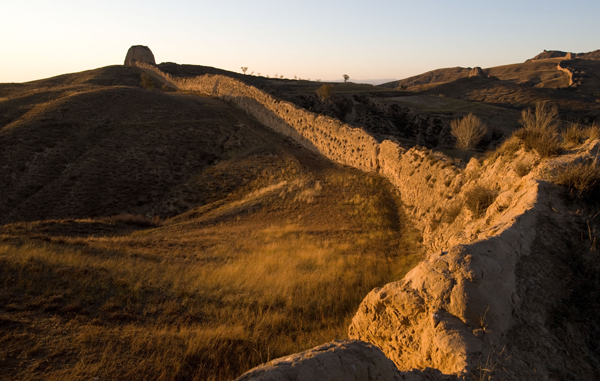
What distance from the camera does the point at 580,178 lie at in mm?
5246

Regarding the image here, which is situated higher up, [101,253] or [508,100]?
[508,100]

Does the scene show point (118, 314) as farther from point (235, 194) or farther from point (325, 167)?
point (325, 167)

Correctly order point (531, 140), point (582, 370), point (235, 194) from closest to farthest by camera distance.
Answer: point (582, 370), point (531, 140), point (235, 194)

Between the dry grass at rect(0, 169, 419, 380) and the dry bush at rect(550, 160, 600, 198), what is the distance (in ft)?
12.4

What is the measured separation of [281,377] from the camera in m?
2.80

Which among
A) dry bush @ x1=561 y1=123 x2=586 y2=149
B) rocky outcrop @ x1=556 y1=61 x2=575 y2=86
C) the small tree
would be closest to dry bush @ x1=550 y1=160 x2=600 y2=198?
dry bush @ x1=561 y1=123 x2=586 y2=149

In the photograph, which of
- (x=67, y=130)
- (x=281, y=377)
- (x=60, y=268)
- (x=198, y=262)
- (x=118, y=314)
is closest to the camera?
(x=281, y=377)

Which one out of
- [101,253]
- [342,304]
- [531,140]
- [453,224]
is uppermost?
[531,140]

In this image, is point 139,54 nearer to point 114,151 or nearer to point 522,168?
point 114,151

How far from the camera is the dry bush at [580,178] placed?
5156mm

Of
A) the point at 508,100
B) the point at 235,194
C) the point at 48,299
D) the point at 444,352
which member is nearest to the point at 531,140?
the point at 444,352

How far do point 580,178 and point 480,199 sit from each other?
75.1 inches

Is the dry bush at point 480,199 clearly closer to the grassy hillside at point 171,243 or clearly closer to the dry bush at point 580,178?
the dry bush at point 580,178

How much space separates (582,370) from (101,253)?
924 cm
